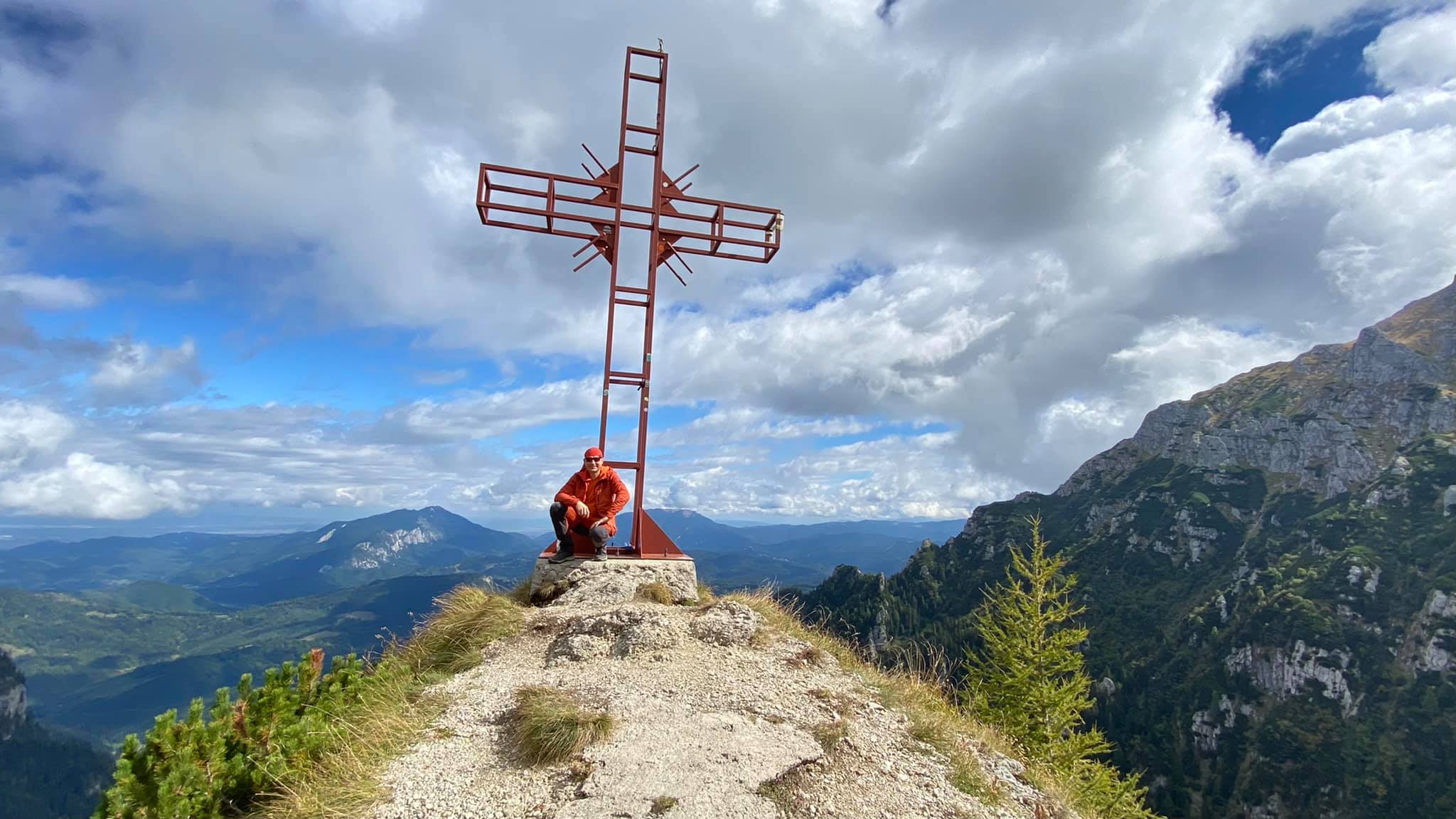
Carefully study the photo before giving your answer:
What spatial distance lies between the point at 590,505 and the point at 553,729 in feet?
17.4

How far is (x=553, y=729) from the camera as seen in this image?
662 cm

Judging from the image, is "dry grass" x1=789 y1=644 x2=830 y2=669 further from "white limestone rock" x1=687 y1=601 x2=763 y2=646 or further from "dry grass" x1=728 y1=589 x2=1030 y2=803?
"white limestone rock" x1=687 y1=601 x2=763 y2=646

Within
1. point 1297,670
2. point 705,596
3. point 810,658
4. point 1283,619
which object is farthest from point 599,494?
point 1283,619

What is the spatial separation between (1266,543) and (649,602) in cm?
20149

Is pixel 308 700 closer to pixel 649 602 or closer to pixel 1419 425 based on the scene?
pixel 649 602

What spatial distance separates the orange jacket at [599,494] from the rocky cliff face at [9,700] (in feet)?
874

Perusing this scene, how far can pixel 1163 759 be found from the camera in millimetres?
116062

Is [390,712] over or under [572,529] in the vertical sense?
under

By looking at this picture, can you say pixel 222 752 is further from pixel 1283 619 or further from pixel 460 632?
pixel 1283 619

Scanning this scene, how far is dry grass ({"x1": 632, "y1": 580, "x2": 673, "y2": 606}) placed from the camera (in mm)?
10812

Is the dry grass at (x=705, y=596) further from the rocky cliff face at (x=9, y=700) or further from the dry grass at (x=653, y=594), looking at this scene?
the rocky cliff face at (x=9, y=700)

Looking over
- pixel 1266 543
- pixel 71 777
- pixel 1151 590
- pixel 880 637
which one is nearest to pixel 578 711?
pixel 880 637

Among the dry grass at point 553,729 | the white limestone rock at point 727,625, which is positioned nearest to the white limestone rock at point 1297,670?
the white limestone rock at point 727,625

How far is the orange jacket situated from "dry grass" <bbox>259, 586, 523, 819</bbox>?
1.82 metres
